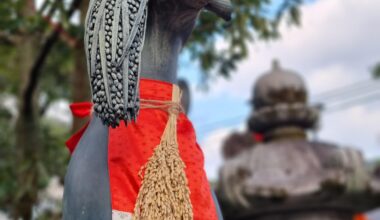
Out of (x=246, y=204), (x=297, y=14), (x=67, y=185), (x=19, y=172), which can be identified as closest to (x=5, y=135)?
(x=19, y=172)

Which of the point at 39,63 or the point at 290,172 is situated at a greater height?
the point at 39,63

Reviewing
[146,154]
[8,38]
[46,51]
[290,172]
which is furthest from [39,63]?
[146,154]

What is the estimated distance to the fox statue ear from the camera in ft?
5.74

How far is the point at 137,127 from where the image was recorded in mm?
1651

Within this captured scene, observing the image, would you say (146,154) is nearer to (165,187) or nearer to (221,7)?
(165,187)

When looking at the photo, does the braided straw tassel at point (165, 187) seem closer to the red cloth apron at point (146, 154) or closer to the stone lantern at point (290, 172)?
the red cloth apron at point (146, 154)

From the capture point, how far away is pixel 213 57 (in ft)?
17.4

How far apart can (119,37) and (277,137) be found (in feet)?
13.5

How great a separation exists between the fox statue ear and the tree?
6.67 ft

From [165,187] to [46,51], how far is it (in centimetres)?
301

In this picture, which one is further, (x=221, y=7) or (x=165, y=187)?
(x=221, y=7)

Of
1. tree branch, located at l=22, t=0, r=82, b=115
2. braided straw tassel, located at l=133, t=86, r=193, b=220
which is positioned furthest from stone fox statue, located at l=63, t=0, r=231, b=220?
tree branch, located at l=22, t=0, r=82, b=115

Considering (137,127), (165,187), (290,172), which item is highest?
(137,127)

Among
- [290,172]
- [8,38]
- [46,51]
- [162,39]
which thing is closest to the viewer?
[162,39]
